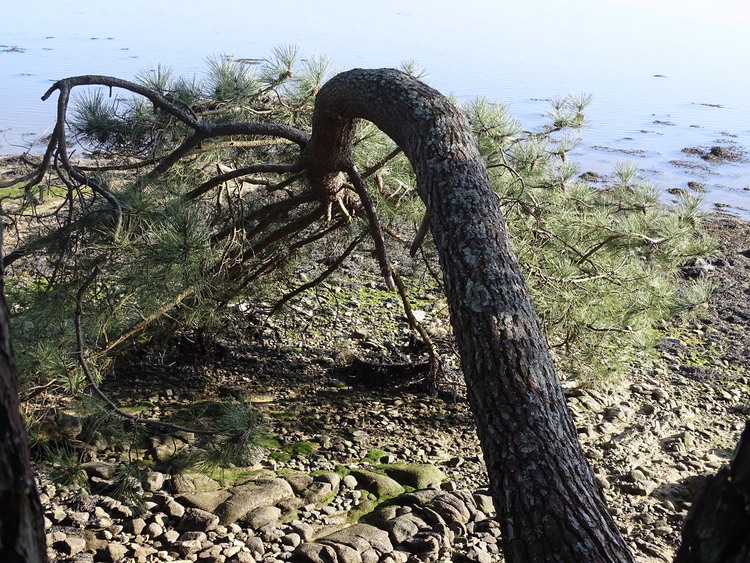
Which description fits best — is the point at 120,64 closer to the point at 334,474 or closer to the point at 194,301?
the point at 194,301

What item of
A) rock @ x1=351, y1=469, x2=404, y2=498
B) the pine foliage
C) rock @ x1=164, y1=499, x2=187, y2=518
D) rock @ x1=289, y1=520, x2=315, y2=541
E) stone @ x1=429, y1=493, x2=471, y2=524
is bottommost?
rock @ x1=351, y1=469, x2=404, y2=498

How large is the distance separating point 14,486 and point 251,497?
2240 mm

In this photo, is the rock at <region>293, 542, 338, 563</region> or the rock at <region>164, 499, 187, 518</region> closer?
the rock at <region>293, 542, 338, 563</region>

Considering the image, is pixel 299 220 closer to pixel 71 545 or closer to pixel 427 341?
→ pixel 427 341

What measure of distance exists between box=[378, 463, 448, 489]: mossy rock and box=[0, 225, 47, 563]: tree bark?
8.69 feet

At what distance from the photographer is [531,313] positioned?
197cm

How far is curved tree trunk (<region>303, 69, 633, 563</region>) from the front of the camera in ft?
5.14

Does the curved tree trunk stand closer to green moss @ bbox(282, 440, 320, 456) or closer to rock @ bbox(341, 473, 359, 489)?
rock @ bbox(341, 473, 359, 489)

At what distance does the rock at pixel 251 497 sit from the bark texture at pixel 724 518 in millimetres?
2177

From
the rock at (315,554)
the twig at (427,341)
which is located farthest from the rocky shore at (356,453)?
the twig at (427,341)

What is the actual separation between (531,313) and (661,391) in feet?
11.3

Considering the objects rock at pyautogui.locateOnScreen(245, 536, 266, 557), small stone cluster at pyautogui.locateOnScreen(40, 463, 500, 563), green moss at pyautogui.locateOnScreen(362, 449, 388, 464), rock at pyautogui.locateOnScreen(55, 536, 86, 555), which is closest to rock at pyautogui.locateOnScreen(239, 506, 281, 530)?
small stone cluster at pyautogui.locateOnScreen(40, 463, 500, 563)

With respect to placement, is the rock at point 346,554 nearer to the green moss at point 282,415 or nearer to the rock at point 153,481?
the rock at point 153,481

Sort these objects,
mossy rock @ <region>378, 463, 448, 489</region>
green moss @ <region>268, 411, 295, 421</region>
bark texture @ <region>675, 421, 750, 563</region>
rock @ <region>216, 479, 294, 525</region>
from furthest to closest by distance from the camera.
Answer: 1. green moss @ <region>268, 411, 295, 421</region>
2. mossy rock @ <region>378, 463, 448, 489</region>
3. rock @ <region>216, 479, 294, 525</region>
4. bark texture @ <region>675, 421, 750, 563</region>
